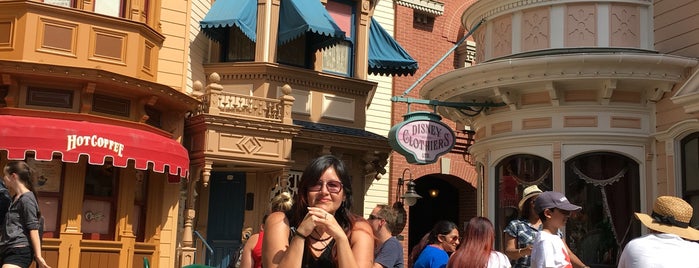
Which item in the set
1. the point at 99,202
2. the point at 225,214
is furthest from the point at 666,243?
the point at 225,214

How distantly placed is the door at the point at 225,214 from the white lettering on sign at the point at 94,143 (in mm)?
4328

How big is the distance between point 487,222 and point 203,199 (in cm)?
1162

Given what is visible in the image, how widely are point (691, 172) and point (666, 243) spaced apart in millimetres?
6714

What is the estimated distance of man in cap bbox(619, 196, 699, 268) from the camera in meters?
5.06

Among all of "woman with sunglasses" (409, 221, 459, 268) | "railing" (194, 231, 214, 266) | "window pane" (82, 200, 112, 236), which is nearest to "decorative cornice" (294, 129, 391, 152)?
"railing" (194, 231, 214, 266)

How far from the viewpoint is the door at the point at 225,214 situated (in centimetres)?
1709

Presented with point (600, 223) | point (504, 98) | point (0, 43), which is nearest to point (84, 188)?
point (0, 43)

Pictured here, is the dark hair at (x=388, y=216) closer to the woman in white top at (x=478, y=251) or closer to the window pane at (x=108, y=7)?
the woman in white top at (x=478, y=251)

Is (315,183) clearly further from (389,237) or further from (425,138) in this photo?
(425,138)

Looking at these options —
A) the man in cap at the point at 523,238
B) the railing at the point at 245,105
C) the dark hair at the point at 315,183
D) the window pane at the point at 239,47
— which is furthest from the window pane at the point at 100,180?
the dark hair at the point at 315,183

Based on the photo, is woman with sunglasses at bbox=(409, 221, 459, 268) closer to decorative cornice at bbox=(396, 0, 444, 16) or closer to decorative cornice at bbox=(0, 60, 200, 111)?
decorative cornice at bbox=(0, 60, 200, 111)

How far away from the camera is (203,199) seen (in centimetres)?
1702

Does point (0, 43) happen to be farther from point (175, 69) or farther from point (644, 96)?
point (644, 96)

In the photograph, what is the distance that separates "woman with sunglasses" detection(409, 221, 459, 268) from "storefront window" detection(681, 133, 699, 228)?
540 cm
